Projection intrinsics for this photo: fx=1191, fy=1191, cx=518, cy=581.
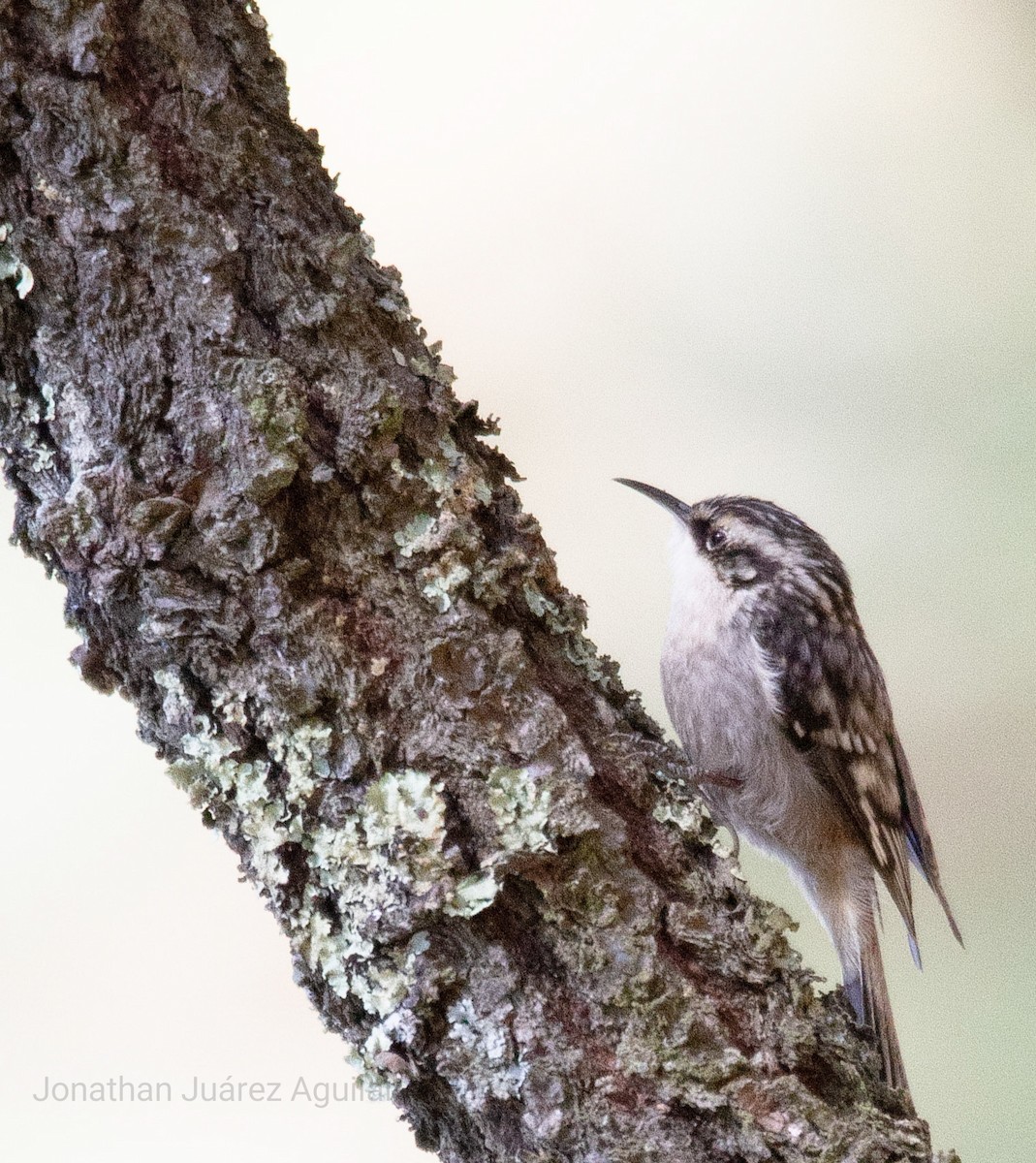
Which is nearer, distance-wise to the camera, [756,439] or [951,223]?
[756,439]

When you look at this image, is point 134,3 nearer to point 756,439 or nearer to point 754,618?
point 754,618

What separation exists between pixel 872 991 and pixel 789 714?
19.2 inches

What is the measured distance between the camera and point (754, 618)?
2.19m

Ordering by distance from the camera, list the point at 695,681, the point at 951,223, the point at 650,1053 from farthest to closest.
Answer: the point at 951,223
the point at 695,681
the point at 650,1053

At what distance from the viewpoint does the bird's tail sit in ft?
5.74

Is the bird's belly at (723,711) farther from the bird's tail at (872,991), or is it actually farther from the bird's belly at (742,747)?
the bird's tail at (872,991)

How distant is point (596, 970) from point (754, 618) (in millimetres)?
1120

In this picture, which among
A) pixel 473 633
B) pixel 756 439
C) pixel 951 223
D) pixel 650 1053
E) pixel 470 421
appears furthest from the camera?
pixel 951 223

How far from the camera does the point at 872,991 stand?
2004 millimetres

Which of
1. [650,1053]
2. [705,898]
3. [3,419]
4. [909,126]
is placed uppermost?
[909,126]

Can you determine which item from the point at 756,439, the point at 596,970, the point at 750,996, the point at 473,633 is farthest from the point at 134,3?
the point at 756,439

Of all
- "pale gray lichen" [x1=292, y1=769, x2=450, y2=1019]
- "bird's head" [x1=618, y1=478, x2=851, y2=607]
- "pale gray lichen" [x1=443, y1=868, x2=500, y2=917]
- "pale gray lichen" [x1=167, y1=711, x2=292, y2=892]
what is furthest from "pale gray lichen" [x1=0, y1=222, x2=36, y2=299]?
"bird's head" [x1=618, y1=478, x2=851, y2=607]

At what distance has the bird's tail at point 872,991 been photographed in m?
1.75

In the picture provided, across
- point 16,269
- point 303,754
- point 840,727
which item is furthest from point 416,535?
point 840,727
